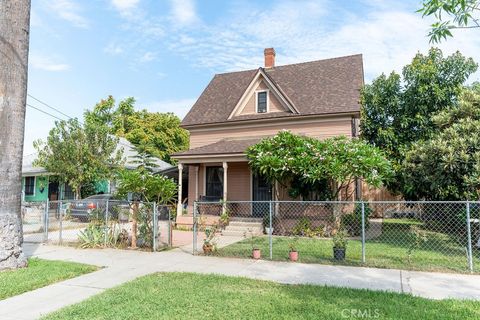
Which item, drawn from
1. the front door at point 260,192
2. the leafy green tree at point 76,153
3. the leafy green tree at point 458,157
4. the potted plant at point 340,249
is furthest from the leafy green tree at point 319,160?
the leafy green tree at point 76,153

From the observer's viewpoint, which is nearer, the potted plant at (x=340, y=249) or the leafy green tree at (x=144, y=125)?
the potted plant at (x=340, y=249)

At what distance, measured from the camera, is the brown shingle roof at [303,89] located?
55.5 ft

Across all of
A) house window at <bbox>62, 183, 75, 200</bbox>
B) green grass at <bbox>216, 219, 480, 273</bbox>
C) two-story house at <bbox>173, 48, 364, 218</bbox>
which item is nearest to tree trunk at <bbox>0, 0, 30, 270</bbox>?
green grass at <bbox>216, 219, 480, 273</bbox>

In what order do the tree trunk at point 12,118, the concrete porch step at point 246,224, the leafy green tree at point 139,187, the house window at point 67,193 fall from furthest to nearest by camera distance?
1. the house window at point 67,193
2. the concrete porch step at point 246,224
3. the leafy green tree at point 139,187
4. the tree trunk at point 12,118

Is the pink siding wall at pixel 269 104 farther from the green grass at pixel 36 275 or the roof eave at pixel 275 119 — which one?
the green grass at pixel 36 275

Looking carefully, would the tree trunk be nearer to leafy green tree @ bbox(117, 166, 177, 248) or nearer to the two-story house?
leafy green tree @ bbox(117, 166, 177, 248)

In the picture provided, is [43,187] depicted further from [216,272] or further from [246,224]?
[216,272]

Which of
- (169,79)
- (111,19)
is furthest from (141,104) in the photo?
(111,19)

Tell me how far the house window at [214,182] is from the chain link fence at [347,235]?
3.15 ft

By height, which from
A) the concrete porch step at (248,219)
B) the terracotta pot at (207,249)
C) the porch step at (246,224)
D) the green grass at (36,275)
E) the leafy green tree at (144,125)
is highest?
the leafy green tree at (144,125)

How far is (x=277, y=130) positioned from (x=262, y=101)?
190 centimetres

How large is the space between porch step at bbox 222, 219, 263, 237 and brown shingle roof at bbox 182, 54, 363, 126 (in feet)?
18.3

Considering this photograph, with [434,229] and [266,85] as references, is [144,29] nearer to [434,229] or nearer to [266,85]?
[266,85]

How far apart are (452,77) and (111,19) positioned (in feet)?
47.3
